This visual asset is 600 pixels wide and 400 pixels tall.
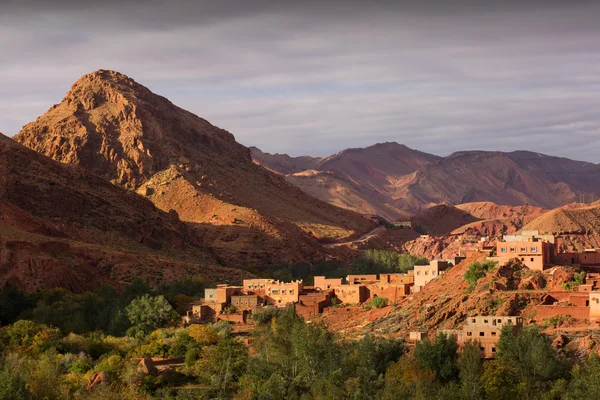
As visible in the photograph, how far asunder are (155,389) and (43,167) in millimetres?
63145

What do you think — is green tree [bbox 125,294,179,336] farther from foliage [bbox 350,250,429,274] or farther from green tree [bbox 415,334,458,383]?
foliage [bbox 350,250,429,274]

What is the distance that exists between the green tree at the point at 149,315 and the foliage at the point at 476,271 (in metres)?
22.2

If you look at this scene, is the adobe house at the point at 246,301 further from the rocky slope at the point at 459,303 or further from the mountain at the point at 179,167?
the mountain at the point at 179,167

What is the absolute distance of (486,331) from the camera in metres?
66.8

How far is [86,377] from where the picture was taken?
231 ft

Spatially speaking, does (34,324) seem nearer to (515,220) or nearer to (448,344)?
(448,344)

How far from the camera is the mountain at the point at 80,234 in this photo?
343 feet

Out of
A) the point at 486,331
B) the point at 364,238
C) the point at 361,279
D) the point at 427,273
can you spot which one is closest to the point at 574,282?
the point at 486,331

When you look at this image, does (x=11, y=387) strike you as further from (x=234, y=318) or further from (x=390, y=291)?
(x=390, y=291)

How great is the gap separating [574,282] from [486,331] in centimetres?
640

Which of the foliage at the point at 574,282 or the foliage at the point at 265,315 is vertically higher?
the foliage at the point at 574,282

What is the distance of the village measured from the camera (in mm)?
66812

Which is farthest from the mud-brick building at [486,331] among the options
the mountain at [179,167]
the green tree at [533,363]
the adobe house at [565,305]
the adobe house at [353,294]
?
the mountain at [179,167]

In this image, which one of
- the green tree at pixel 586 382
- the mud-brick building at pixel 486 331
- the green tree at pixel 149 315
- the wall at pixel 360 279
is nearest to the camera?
the green tree at pixel 586 382
